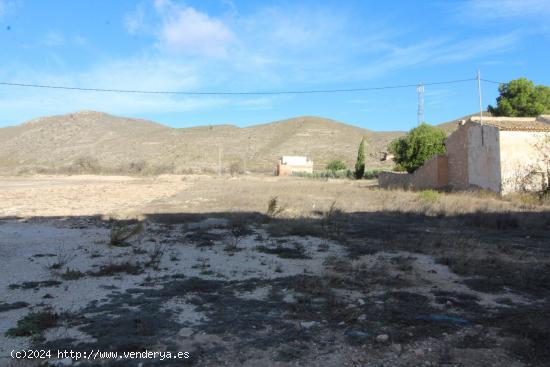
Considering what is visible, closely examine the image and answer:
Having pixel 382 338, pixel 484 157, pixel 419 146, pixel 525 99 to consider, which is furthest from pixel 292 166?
pixel 382 338

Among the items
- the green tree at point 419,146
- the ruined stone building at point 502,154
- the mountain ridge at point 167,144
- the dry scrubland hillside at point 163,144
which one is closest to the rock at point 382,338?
the ruined stone building at point 502,154

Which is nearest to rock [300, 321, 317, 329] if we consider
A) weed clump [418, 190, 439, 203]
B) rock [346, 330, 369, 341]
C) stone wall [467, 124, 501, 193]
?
rock [346, 330, 369, 341]

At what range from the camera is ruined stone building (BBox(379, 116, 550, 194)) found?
2161 centimetres

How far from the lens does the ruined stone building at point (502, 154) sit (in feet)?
70.9

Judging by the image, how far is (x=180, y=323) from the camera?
533 centimetres

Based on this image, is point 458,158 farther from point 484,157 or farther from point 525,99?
point 525,99

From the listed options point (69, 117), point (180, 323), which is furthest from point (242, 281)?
point (69, 117)

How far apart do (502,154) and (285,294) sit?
1860 centimetres

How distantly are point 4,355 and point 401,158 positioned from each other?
3456cm

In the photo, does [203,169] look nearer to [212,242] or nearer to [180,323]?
[212,242]

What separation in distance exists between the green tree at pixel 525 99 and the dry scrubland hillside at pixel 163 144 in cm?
3542

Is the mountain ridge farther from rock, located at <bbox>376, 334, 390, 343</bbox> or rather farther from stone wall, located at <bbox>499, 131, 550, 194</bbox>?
rock, located at <bbox>376, 334, 390, 343</bbox>

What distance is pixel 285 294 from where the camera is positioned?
662 centimetres

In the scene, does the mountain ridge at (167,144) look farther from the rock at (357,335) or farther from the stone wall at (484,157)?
the rock at (357,335)
